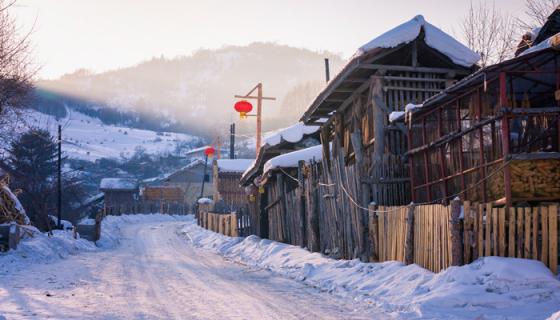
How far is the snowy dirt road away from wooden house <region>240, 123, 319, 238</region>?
7.09 metres

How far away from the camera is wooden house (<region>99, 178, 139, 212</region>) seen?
7119 cm

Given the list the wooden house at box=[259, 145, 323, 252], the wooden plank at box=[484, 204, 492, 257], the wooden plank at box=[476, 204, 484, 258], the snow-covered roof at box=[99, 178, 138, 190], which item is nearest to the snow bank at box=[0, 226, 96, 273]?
the wooden house at box=[259, 145, 323, 252]

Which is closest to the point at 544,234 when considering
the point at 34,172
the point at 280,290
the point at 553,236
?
the point at 553,236

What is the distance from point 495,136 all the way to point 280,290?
4.97 metres

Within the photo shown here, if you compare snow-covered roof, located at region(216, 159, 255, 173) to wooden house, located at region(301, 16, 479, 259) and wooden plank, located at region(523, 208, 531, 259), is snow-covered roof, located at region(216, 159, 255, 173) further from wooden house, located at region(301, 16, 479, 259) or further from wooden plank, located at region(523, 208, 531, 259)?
wooden plank, located at region(523, 208, 531, 259)

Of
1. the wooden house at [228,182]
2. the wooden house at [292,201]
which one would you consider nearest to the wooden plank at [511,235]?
the wooden house at [292,201]

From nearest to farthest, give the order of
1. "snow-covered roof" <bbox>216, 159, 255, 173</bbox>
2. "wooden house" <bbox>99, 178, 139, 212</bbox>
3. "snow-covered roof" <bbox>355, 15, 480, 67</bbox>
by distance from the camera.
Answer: "snow-covered roof" <bbox>355, 15, 480, 67</bbox> < "snow-covered roof" <bbox>216, 159, 255, 173</bbox> < "wooden house" <bbox>99, 178, 139, 212</bbox>

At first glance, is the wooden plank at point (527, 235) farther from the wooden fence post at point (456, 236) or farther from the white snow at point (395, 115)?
the white snow at point (395, 115)

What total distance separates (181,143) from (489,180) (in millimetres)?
136072

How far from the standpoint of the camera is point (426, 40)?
1361cm

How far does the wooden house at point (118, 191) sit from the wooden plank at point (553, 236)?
67.0 metres

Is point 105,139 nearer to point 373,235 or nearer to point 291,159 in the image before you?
point 291,159

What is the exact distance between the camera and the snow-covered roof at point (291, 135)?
2334cm

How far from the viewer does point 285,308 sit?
324 inches
